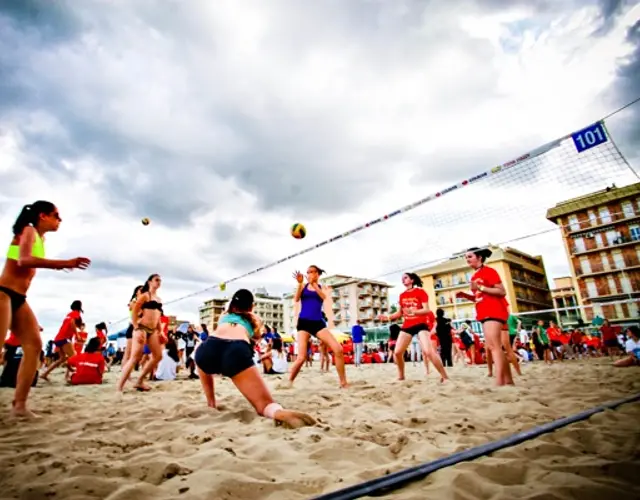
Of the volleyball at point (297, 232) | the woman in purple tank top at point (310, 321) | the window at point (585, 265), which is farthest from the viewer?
the window at point (585, 265)

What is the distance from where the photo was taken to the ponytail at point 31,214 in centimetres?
311

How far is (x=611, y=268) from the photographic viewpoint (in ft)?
132

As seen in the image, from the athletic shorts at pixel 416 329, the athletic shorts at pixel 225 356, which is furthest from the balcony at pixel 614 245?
the athletic shorts at pixel 225 356

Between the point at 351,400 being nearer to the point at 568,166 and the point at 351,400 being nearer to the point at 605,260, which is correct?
the point at 568,166

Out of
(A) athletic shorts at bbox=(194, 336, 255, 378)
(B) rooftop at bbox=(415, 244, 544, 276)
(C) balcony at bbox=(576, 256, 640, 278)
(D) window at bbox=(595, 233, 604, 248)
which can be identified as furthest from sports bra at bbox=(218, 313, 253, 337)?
(D) window at bbox=(595, 233, 604, 248)

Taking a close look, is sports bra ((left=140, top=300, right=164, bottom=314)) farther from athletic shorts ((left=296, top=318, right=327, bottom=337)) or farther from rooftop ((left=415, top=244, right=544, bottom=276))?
rooftop ((left=415, top=244, right=544, bottom=276))

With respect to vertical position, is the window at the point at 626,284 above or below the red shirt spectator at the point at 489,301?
above

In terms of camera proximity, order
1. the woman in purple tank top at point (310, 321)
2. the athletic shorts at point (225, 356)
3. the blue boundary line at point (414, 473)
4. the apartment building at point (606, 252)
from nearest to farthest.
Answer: the blue boundary line at point (414, 473) < the athletic shorts at point (225, 356) < the woman in purple tank top at point (310, 321) < the apartment building at point (606, 252)

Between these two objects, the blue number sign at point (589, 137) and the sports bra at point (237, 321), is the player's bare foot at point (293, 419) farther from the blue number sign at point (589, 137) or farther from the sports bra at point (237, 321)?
the blue number sign at point (589, 137)

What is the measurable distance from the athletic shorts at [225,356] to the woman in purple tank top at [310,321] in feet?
6.45

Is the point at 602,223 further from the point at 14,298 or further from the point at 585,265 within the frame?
the point at 14,298

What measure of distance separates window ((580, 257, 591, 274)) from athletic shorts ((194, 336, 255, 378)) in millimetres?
51406

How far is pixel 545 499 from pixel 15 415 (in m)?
3.89

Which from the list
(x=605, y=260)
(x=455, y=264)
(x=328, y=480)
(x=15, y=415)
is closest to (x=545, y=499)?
(x=328, y=480)
